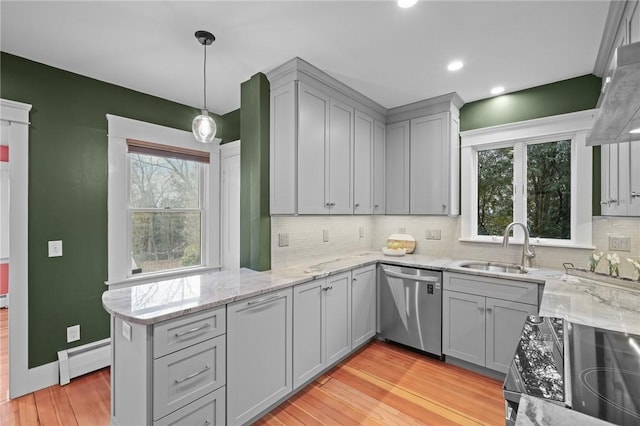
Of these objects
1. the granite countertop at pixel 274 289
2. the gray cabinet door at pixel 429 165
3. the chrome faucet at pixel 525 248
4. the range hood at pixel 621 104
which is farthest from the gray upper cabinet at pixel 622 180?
the gray cabinet door at pixel 429 165

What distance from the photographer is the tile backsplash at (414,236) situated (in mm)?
2617

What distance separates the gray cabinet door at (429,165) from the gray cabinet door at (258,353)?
6.61 ft

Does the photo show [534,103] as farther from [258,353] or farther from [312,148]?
[258,353]

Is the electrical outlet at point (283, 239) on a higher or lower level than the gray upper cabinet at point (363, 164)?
lower

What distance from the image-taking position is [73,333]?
8.87 feet

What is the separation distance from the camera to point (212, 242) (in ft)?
12.2

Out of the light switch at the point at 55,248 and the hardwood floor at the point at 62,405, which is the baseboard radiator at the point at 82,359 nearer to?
the hardwood floor at the point at 62,405

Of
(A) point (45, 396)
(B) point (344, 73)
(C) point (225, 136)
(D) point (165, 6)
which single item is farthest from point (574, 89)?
(A) point (45, 396)

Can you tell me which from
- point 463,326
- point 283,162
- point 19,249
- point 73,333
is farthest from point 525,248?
point 19,249

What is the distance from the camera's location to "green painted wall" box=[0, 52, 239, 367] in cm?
249

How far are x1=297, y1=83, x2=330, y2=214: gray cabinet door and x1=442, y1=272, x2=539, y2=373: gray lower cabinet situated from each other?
4.85 ft

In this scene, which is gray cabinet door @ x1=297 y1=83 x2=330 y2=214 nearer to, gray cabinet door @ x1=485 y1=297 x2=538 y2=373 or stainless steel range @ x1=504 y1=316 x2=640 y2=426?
gray cabinet door @ x1=485 y1=297 x2=538 y2=373

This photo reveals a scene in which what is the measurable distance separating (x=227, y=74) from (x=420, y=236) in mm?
2847

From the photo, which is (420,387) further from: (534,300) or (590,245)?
(590,245)
